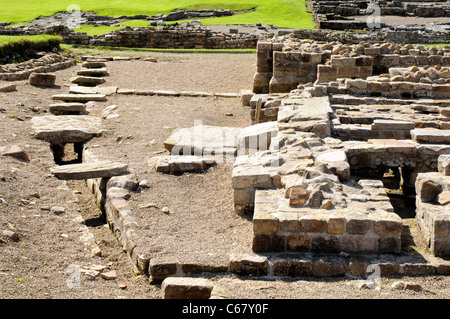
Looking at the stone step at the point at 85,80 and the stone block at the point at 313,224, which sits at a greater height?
the stone step at the point at 85,80

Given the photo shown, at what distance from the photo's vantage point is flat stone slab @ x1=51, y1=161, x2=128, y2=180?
8328 mm

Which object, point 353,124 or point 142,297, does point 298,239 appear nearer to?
point 142,297

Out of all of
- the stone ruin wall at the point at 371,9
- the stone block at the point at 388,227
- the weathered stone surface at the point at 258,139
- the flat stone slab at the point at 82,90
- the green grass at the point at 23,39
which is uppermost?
the stone ruin wall at the point at 371,9

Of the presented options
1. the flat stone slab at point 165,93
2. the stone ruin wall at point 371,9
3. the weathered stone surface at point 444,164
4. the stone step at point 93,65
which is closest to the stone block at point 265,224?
the weathered stone surface at point 444,164

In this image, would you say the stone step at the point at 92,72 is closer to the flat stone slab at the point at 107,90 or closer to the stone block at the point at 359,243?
the flat stone slab at the point at 107,90

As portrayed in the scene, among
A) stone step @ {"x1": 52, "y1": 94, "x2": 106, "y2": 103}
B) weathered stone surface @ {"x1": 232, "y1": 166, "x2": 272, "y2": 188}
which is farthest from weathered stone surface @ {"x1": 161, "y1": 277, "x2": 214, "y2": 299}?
stone step @ {"x1": 52, "y1": 94, "x2": 106, "y2": 103}

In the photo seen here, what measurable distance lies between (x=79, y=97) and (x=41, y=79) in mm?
1887

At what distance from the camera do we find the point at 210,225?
6.90m

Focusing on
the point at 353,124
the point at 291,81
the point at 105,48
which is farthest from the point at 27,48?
the point at 353,124

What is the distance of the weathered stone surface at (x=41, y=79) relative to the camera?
49.2 feet

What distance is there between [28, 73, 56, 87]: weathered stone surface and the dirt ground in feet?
5.05

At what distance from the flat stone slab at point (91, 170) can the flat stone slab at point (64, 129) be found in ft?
6.64
